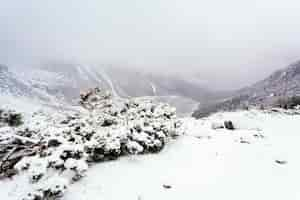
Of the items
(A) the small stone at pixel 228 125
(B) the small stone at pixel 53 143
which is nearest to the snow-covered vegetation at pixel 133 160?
(B) the small stone at pixel 53 143

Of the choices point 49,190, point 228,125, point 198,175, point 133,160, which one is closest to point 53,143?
point 49,190

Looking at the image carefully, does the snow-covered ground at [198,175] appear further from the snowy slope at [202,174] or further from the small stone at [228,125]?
the small stone at [228,125]

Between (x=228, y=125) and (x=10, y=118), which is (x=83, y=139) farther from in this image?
(x=228, y=125)

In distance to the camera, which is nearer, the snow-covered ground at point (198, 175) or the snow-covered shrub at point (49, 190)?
the snow-covered shrub at point (49, 190)

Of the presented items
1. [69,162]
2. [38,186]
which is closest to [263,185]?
[69,162]

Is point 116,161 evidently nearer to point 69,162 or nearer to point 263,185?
point 69,162

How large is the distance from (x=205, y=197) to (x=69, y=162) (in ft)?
8.92

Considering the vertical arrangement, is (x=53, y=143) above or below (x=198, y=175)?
above

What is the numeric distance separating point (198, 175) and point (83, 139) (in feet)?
9.90

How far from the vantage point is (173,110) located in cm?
948

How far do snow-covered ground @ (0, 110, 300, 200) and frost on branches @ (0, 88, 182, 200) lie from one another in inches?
12.0

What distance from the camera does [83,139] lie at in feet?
20.3

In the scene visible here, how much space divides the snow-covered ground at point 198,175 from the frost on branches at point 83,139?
0.31 metres

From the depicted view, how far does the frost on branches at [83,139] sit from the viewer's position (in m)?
4.43
